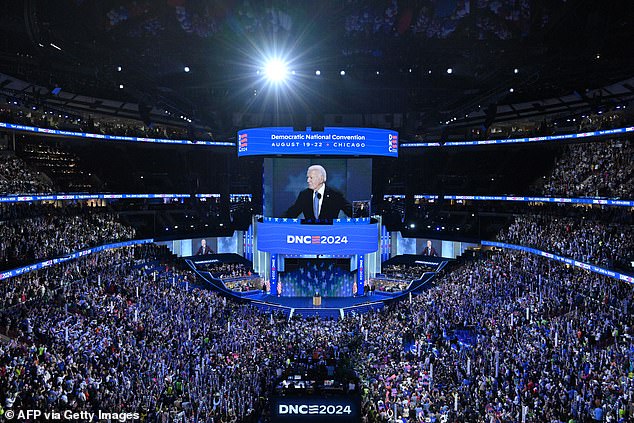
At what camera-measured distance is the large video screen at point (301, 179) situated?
134 feet

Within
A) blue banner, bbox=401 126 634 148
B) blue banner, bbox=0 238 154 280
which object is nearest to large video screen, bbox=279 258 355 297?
blue banner, bbox=0 238 154 280

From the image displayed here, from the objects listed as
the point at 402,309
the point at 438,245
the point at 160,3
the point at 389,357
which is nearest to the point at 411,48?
the point at 160,3

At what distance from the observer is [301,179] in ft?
135

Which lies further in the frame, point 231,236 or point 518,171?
point 231,236

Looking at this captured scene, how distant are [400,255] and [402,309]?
1607 centimetres

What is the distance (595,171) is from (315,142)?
17.6 m

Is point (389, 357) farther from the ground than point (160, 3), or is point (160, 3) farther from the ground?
point (160, 3)

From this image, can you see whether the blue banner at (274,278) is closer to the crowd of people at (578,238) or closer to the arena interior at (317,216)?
the arena interior at (317,216)

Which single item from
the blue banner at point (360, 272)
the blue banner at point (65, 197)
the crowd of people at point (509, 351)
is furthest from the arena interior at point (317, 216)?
the blue banner at point (360, 272)

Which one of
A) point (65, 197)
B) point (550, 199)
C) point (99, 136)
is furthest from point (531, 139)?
point (65, 197)

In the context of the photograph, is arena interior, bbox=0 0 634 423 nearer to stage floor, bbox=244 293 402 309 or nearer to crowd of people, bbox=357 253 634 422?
crowd of people, bbox=357 253 634 422

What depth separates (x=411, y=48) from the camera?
20.4m

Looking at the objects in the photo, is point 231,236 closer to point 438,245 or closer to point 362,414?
point 438,245

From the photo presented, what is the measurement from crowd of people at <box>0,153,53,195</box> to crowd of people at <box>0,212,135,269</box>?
1.80 meters
